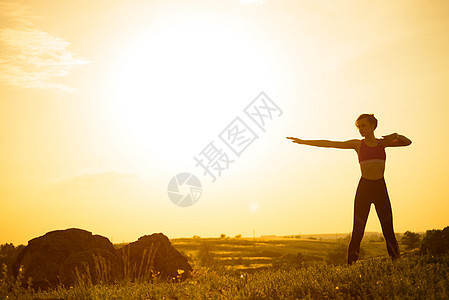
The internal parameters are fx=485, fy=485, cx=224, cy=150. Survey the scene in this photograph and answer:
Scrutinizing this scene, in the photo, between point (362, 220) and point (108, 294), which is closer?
point (108, 294)

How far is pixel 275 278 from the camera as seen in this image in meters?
10.6

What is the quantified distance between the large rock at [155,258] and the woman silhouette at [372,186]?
8.54 meters

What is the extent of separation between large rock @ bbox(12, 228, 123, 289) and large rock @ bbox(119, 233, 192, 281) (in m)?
0.74

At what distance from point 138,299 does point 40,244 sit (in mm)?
9678

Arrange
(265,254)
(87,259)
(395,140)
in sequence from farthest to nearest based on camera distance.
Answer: (265,254), (87,259), (395,140)

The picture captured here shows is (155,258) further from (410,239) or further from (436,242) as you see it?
(410,239)

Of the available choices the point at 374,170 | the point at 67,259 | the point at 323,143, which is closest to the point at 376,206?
the point at 374,170

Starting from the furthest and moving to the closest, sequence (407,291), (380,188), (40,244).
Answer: (40,244), (380,188), (407,291)

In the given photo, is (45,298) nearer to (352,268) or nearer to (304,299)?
(304,299)

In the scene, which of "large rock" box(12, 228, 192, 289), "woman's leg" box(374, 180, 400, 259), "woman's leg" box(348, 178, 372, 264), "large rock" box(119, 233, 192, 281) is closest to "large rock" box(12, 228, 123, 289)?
"large rock" box(12, 228, 192, 289)

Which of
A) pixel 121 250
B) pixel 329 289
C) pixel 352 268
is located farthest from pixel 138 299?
pixel 121 250

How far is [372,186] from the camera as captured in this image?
11.3 meters

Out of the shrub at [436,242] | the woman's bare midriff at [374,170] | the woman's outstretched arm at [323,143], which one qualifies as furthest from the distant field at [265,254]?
the woman's bare midriff at [374,170]

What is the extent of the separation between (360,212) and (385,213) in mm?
579
